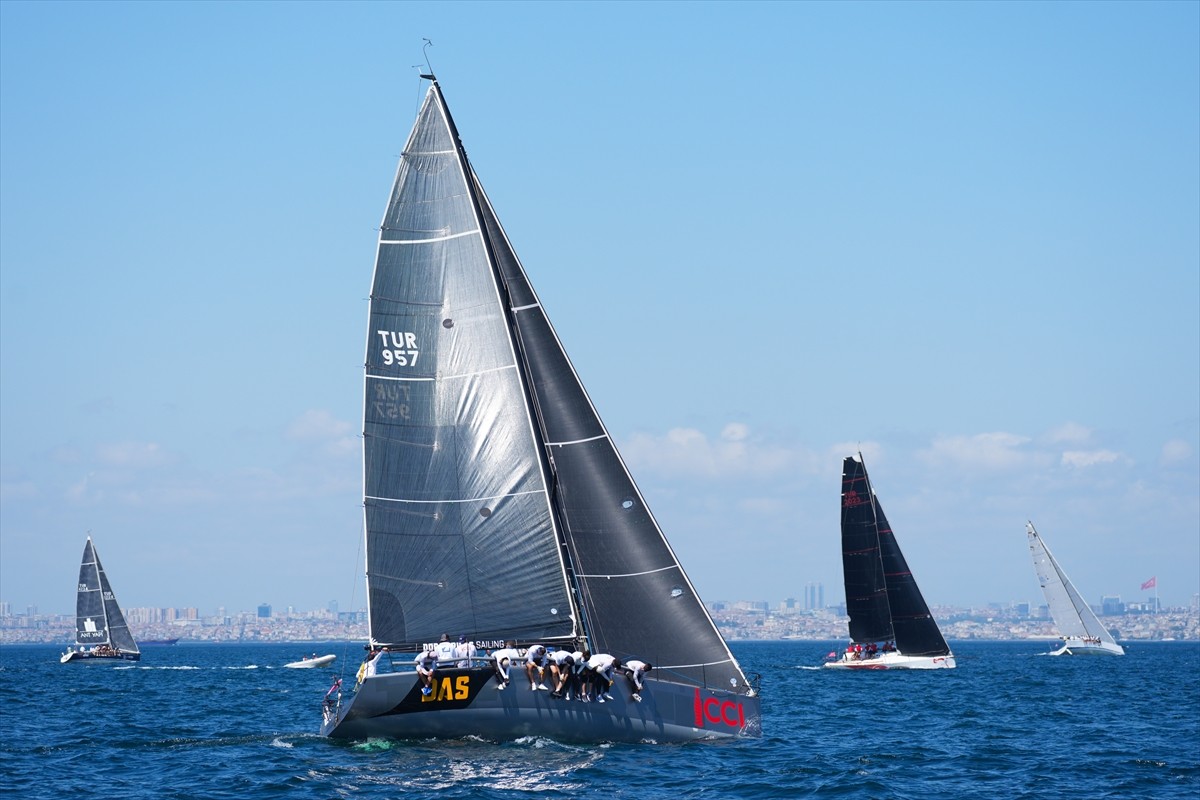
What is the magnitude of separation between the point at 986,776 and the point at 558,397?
1127 centimetres

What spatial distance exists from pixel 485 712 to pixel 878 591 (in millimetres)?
47761

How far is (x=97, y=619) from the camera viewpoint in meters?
97.6

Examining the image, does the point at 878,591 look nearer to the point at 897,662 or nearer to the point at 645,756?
the point at 897,662

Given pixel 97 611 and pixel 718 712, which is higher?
pixel 97 611

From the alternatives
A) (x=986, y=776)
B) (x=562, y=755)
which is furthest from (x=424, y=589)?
(x=986, y=776)

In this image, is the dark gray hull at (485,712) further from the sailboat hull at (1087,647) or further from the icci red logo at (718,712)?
the sailboat hull at (1087,647)

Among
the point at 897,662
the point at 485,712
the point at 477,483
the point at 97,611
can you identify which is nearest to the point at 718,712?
the point at 485,712

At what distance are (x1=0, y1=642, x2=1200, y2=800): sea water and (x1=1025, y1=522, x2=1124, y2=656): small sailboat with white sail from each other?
55953 mm

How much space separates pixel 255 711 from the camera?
1845 inches

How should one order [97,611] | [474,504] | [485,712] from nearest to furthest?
[485,712] < [474,504] < [97,611]

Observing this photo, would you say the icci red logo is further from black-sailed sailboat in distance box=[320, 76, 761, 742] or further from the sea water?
the sea water

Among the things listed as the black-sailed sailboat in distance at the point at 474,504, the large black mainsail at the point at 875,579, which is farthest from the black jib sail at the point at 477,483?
the large black mainsail at the point at 875,579

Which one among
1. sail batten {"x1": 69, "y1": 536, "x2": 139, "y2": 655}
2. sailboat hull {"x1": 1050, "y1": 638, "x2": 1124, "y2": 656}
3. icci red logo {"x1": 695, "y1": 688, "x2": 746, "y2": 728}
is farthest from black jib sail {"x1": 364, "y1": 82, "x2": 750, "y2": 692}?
sailboat hull {"x1": 1050, "y1": 638, "x2": 1124, "y2": 656}

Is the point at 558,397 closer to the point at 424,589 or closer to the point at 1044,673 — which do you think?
the point at 424,589
